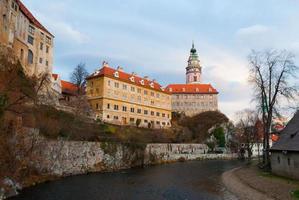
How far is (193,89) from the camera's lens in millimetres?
105188

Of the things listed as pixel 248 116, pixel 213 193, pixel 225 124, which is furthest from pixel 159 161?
pixel 225 124

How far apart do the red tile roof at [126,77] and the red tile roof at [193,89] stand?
32.0 meters

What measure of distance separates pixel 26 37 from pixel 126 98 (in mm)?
24779

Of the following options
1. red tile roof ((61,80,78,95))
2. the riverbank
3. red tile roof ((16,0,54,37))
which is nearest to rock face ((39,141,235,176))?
the riverbank

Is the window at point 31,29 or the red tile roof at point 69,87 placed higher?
the window at point 31,29

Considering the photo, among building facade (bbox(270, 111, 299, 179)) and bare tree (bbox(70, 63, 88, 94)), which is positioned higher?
bare tree (bbox(70, 63, 88, 94))

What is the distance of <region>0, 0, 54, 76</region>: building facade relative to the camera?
36.0 m

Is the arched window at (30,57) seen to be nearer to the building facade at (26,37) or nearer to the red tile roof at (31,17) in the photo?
the building facade at (26,37)

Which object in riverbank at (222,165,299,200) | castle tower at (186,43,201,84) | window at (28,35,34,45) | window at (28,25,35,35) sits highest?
castle tower at (186,43,201,84)

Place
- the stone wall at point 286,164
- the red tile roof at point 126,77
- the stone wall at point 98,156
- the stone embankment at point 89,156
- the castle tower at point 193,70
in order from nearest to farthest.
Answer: the stone wall at point 286,164, the stone embankment at point 89,156, the stone wall at point 98,156, the red tile roof at point 126,77, the castle tower at point 193,70

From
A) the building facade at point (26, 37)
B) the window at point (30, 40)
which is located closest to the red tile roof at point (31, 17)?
the building facade at point (26, 37)

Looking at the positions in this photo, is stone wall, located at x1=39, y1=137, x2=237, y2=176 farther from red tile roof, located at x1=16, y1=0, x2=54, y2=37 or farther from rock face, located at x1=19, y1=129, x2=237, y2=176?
red tile roof, located at x1=16, y1=0, x2=54, y2=37

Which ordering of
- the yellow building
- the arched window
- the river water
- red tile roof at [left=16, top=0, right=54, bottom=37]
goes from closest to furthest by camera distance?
the river water
red tile roof at [left=16, top=0, right=54, bottom=37]
the arched window
the yellow building

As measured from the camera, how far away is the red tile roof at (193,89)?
104m
